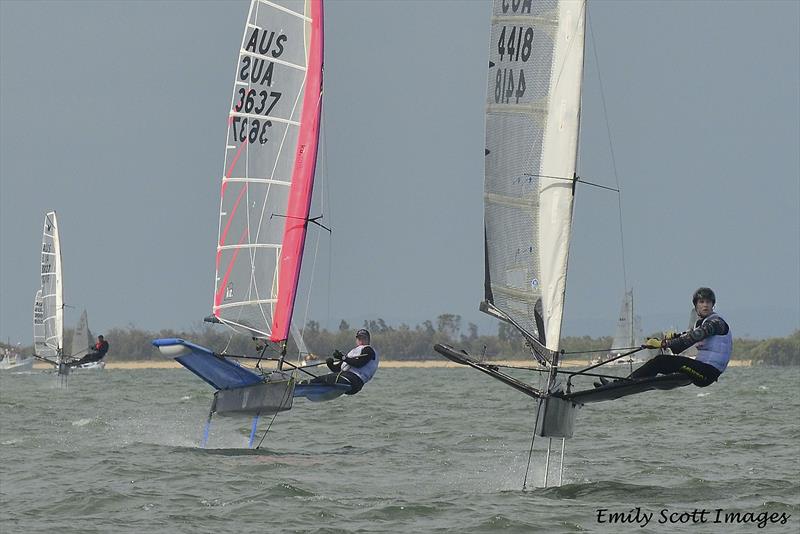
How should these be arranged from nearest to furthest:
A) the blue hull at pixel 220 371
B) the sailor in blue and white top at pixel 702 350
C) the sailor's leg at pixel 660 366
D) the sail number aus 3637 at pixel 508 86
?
1. the sailor in blue and white top at pixel 702 350
2. the sailor's leg at pixel 660 366
3. the sail number aus 3637 at pixel 508 86
4. the blue hull at pixel 220 371

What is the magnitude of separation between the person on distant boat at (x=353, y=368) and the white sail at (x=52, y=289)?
89.7 feet

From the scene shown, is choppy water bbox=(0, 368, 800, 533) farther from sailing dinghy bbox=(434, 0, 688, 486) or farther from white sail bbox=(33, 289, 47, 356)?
white sail bbox=(33, 289, 47, 356)

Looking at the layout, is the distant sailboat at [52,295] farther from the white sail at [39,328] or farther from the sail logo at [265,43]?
the sail logo at [265,43]

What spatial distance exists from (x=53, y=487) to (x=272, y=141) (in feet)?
25.0

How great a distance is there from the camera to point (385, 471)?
17.8m

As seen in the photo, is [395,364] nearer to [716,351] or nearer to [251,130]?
[251,130]

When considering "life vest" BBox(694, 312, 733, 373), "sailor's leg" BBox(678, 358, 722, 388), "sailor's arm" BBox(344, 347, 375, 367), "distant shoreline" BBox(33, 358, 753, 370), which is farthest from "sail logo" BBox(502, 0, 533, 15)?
"distant shoreline" BBox(33, 358, 753, 370)

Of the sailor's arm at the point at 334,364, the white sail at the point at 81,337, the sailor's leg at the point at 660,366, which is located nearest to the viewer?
the sailor's leg at the point at 660,366

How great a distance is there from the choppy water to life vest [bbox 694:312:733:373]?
60.7 inches

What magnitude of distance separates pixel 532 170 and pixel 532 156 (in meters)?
0.16

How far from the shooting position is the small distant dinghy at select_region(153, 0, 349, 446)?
2159 cm

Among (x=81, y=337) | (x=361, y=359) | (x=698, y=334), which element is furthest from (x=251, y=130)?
(x=81, y=337)

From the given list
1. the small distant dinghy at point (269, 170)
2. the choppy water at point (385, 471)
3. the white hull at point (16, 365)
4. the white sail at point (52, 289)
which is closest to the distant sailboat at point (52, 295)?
the white sail at point (52, 289)

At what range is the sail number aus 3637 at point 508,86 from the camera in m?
15.8
